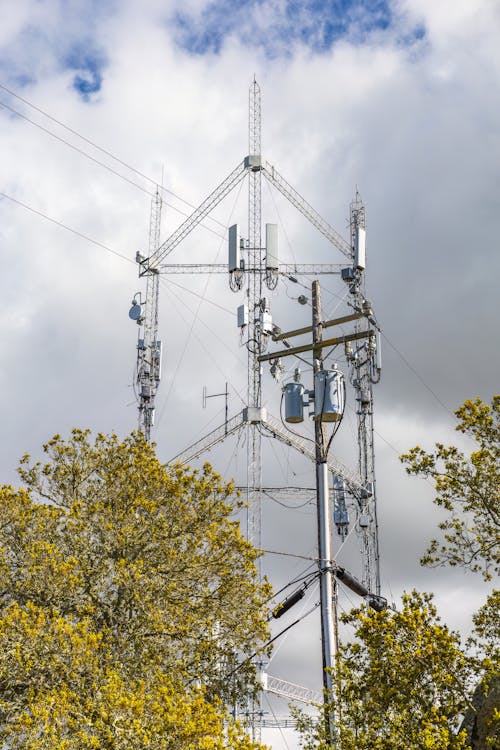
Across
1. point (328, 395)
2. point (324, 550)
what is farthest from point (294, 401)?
point (324, 550)

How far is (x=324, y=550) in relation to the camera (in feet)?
61.3

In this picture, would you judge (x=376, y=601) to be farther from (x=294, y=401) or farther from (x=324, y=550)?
(x=294, y=401)

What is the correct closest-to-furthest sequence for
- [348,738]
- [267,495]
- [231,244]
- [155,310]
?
1. [348,738]
2. [231,244]
3. [267,495]
4. [155,310]

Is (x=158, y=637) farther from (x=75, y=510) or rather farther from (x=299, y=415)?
(x=299, y=415)

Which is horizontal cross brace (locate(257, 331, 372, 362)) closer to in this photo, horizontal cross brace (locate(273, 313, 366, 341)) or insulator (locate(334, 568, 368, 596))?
horizontal cross brace (locate(273, 313, 366, 341))

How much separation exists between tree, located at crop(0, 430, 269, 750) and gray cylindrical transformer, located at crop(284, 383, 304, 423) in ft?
9.03

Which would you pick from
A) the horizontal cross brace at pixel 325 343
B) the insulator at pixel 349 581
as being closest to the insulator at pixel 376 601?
the insulator at pixel 349 581

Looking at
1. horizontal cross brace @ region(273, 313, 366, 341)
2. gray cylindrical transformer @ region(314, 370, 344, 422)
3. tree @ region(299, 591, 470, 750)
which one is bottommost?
tree @ region(299, 591, 470, 750)

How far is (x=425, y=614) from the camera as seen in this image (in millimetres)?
15711

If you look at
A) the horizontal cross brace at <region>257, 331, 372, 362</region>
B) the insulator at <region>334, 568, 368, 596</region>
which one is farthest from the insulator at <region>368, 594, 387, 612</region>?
the horizontal cross brace at <region>257, 331, 372, 362</region>

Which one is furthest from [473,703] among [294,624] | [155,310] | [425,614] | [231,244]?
[155,310]

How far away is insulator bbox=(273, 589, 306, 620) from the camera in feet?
67.3

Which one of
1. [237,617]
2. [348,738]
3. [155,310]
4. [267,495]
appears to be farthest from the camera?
[155,310]

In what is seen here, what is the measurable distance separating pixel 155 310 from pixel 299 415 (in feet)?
101
